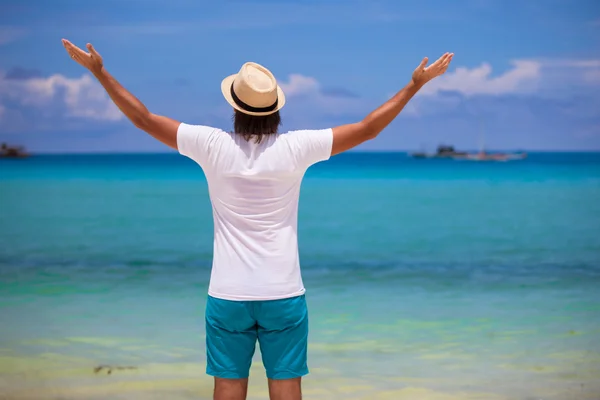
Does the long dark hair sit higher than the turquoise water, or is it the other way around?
the long dark hair

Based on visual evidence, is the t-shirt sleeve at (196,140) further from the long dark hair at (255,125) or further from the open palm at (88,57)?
the open palm at (88,57)

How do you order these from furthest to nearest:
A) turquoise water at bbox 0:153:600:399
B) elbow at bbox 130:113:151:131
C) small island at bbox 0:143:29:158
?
small island at bbox 0:143:29:158, turquoise water at bbox 0:153:600:399, elbow at bbox 130:113:151:131

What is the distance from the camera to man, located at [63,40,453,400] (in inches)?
75.7

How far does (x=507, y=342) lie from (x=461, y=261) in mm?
4423

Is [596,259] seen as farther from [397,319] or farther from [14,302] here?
[14,302]

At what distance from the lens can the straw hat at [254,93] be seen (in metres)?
1.93

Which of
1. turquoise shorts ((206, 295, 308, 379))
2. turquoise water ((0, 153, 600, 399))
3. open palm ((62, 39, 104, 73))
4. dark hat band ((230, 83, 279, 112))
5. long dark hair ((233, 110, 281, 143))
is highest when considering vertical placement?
open palm ((62, 39, 104, 73))

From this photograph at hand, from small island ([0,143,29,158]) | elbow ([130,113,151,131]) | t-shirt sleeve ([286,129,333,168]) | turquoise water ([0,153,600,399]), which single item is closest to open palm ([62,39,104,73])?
elbow ([130,113,151,131])

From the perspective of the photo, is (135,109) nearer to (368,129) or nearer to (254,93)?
(254,93)

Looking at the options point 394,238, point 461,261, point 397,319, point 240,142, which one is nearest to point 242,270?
point 240,142

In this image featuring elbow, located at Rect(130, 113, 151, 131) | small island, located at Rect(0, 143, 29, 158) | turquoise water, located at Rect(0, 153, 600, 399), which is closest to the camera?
elbow, located at Rect(130, 113, 151, 131)

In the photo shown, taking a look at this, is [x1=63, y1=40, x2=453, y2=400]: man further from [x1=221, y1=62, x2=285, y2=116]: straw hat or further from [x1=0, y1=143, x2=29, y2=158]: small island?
[x1=0, y1=143, x2=29, y2=158]: small island

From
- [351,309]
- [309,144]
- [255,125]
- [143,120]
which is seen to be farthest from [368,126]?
[351,309]

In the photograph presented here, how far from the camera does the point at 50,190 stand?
26.1m
